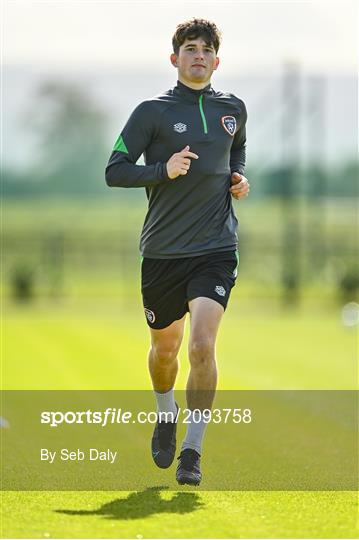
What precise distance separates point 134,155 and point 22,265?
83.4ft

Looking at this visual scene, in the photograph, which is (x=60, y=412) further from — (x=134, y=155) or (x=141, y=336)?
(x=141, y=336)

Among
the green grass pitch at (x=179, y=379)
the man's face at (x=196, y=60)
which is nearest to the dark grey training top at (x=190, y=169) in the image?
the man's face at (x=196, y=60)

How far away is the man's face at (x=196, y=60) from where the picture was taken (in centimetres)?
737

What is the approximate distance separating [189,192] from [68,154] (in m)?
33.1

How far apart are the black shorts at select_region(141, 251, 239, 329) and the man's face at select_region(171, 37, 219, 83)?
108 cm

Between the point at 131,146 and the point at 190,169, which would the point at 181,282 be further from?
the point at 131,146

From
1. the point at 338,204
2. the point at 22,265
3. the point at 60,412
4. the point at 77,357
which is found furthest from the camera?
the point at 338,204

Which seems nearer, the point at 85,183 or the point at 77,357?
the point at 77,357

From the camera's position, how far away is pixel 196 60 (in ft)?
24.2

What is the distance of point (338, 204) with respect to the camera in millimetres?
36844

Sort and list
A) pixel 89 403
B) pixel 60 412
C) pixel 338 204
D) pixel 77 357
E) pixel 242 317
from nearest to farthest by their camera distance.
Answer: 1. pixel 60 412
2. pixel 89 403
3. pixel 77 357
4. pixel 242 317
5. pixel 338 204

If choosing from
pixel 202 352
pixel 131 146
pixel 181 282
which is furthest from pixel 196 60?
pixel 202 352

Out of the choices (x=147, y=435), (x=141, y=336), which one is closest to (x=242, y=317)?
(x=141, y=336)

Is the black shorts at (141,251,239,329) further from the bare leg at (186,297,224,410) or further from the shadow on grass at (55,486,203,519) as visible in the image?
the shadow on grass at (55,486,203,519)
